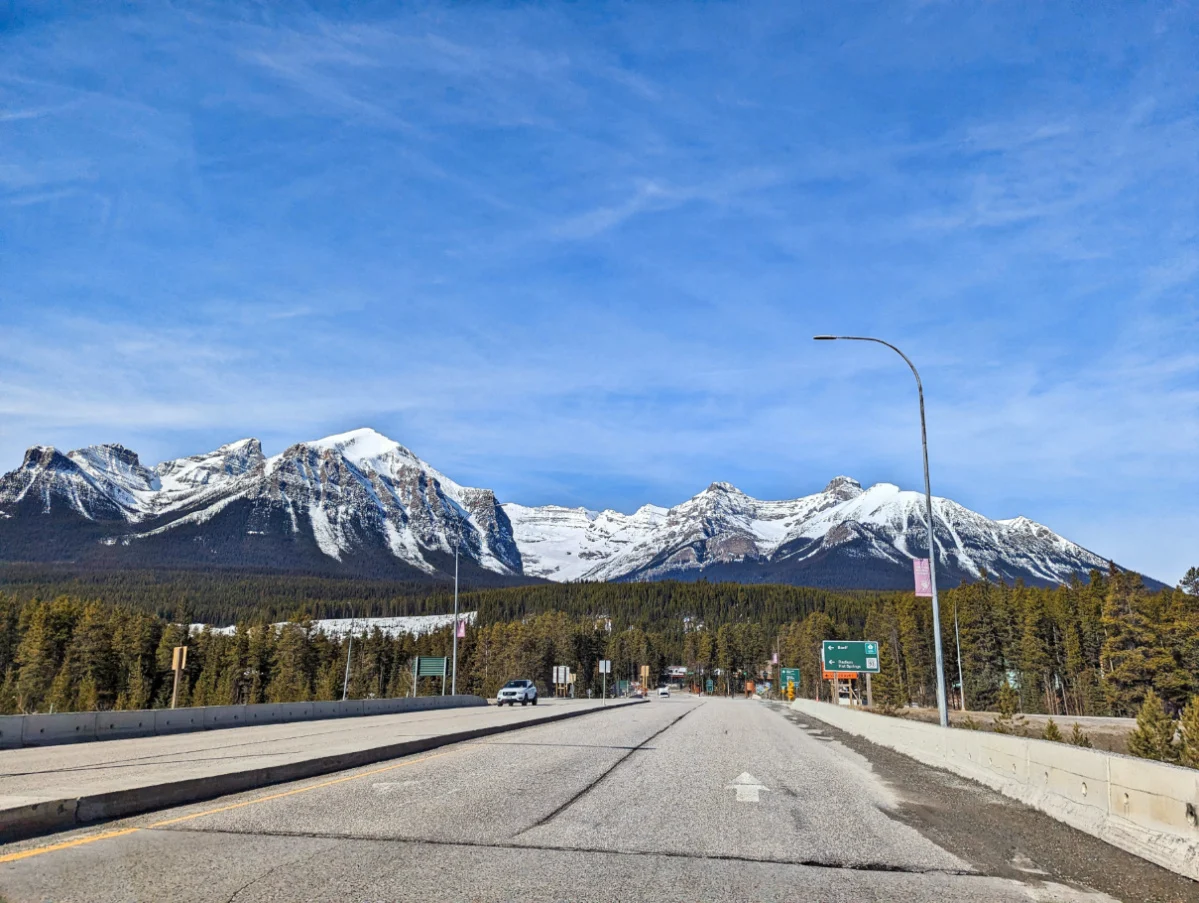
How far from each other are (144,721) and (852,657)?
6946cm

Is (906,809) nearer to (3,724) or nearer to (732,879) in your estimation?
(732,879)

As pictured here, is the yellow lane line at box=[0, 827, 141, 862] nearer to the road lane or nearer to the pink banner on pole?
the road lane

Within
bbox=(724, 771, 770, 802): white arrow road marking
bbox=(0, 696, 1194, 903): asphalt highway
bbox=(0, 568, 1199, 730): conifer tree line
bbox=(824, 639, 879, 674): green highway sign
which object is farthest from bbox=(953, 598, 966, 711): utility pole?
bbox=(0, 696, 1194, 903): asphalt highway

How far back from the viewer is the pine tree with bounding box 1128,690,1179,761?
26.0 metres

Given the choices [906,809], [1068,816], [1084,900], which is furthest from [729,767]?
[1084,900]

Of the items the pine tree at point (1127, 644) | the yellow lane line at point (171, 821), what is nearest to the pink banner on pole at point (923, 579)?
the yellow lane line at point (171, 821)

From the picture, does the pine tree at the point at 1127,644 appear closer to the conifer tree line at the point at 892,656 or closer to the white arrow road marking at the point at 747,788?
the conifer tree line at the point at 892,656

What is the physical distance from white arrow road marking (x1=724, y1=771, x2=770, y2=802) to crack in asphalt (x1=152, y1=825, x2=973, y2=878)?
4473 mm

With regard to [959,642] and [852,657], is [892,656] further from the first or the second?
[852,657]

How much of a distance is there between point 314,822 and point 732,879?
4856 millimetres

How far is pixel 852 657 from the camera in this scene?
83.4m

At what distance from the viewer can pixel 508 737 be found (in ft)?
80.9

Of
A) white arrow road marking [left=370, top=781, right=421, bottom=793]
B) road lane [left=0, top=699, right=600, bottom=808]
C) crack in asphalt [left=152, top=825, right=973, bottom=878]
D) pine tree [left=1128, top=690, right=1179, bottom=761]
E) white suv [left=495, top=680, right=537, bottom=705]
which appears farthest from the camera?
white suv [left=495, top=680, right=537, bottom=705]

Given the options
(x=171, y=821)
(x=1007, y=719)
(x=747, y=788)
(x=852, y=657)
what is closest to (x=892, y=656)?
(x=852, y=657)
